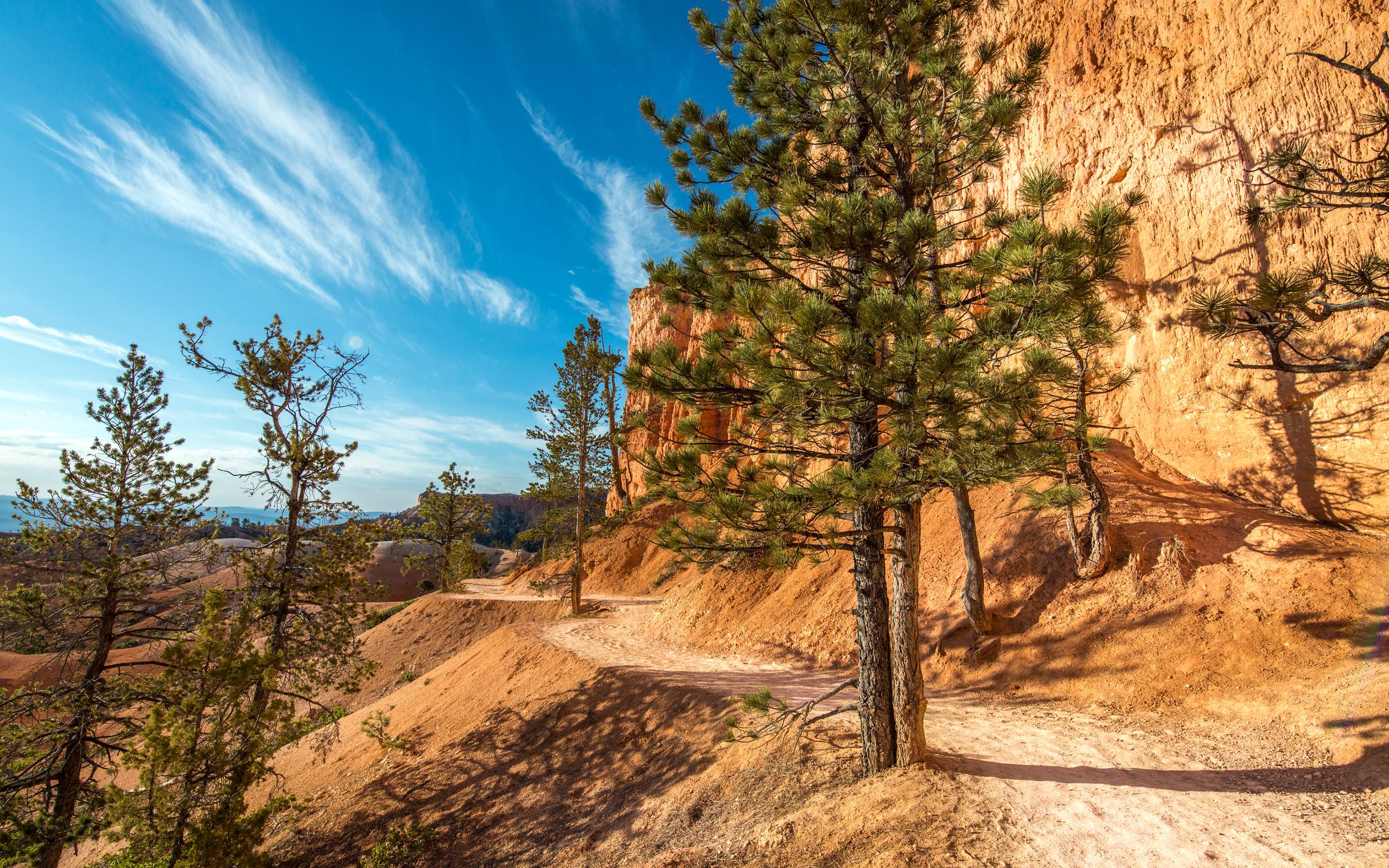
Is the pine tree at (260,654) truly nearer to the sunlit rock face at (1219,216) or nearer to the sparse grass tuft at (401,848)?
the sparse grass tuft at (401,848)

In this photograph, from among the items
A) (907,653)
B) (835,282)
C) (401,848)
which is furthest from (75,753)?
(835,282)

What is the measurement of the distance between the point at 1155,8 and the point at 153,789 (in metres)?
21.9

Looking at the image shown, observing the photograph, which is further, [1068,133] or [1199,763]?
[1068,133]

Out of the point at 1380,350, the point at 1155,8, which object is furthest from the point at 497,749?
the point at 1155,8

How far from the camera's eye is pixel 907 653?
5504 mm

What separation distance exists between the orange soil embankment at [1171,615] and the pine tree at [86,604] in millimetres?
10296

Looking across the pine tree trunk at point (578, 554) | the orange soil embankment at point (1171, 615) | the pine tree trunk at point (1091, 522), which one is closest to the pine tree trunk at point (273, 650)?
the orange soil embankment at point (1171, 615)

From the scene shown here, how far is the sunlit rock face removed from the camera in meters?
8.55

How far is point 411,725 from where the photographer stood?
12.0 m

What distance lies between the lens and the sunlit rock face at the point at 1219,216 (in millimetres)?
8555

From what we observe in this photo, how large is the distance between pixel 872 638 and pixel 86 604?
1290cm

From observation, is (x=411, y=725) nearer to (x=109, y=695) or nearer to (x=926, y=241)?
(x=109, y=695)

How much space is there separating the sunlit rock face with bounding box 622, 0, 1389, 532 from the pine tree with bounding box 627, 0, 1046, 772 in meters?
6.83

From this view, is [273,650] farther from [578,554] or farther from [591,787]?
[578,554]
